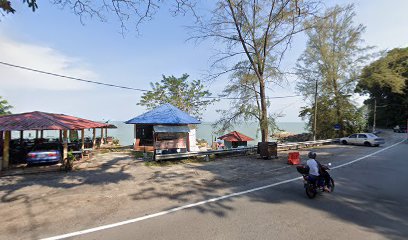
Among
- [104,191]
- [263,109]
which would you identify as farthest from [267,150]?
[104,191]

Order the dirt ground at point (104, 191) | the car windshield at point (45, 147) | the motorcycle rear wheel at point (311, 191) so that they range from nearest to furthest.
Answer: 1. the dirt ground at point (104, 191)
2. the motorcycle rear wheel at point (311, 191)
3. the car windshield at point (45, 147)

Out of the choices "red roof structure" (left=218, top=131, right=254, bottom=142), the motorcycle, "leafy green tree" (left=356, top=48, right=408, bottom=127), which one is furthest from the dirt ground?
"leafy green tree" (left=356, top=48, right=408, bottom=127)

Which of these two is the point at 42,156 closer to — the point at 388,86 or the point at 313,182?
the point at 313,182

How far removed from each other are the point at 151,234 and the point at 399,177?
36.9ft

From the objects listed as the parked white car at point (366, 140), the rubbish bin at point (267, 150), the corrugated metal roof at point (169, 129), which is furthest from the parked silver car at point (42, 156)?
the parked white car at point (366, 140)

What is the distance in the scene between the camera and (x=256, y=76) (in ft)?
66.9

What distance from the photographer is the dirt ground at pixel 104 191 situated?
19.5ft

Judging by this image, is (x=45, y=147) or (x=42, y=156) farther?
(x=45, y=147)

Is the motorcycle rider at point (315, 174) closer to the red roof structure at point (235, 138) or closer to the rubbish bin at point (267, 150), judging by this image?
the rubbish bin at point (267, 150)

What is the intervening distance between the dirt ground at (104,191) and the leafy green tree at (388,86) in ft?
97.7

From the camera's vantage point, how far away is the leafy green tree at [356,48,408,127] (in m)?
34.3

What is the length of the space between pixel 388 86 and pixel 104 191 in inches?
1679

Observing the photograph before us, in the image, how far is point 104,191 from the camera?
8562 millimetres

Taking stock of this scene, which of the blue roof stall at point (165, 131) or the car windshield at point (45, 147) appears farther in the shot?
the blue roof stall at point (165, 131)
